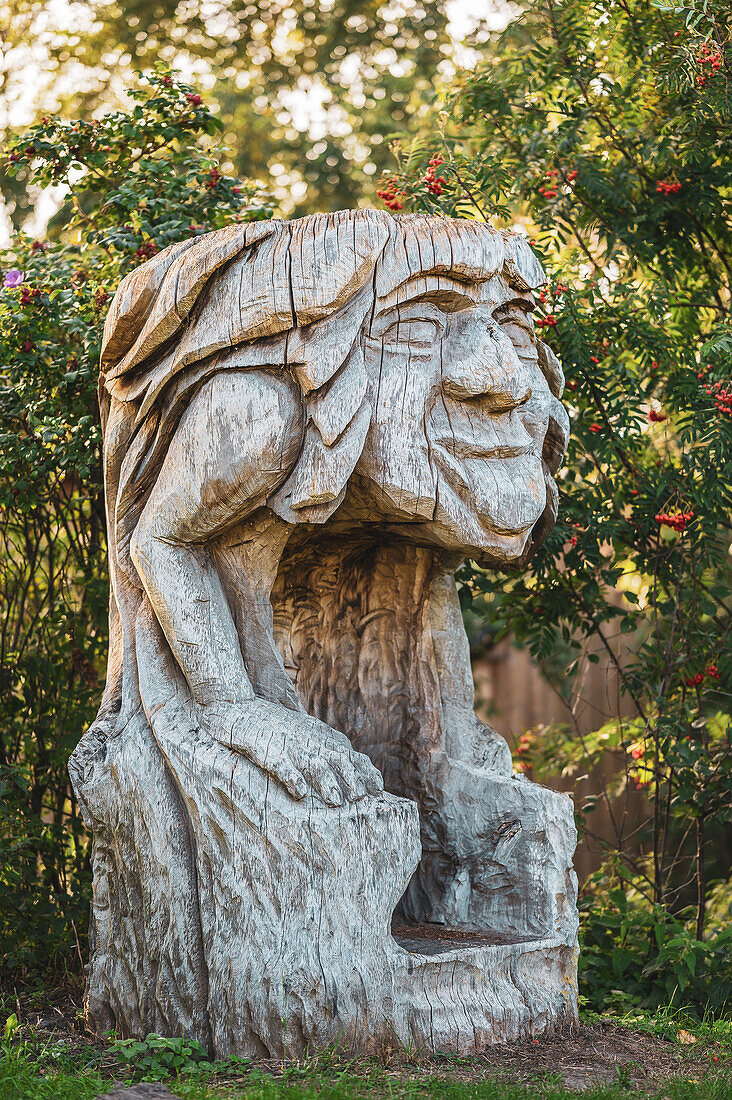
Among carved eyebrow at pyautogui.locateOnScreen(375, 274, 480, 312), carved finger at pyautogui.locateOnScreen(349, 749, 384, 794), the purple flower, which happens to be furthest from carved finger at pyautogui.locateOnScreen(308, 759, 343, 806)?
the purple flower

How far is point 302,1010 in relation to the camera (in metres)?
2.71

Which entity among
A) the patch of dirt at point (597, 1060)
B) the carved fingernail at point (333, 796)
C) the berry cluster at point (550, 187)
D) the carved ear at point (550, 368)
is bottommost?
the patch of dirt at point (597, 1060)

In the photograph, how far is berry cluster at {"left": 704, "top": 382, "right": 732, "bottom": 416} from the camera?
13.4 feet

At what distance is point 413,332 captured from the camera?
3.16 metres

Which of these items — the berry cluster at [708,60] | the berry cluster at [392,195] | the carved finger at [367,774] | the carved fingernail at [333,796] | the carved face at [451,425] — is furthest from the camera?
the berry cluster at [392,195]

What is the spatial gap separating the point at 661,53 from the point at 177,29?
6800 millimetres

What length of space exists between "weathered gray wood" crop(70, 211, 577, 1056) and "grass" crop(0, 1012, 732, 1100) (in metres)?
0.07

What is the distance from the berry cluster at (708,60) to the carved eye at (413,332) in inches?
75.4

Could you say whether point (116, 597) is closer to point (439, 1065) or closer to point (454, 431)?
point (454, 431)

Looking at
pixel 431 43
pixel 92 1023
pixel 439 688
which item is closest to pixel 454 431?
pixel 439 688

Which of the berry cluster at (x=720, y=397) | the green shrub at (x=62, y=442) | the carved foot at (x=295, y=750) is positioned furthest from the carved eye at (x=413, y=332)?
the green shrub at (x=62, y=442)

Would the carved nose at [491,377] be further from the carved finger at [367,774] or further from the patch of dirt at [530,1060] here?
the patch of dirt at [530,1060]

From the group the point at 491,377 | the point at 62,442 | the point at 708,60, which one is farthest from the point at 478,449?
the point at 708,60

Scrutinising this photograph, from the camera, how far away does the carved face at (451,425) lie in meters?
3.06
